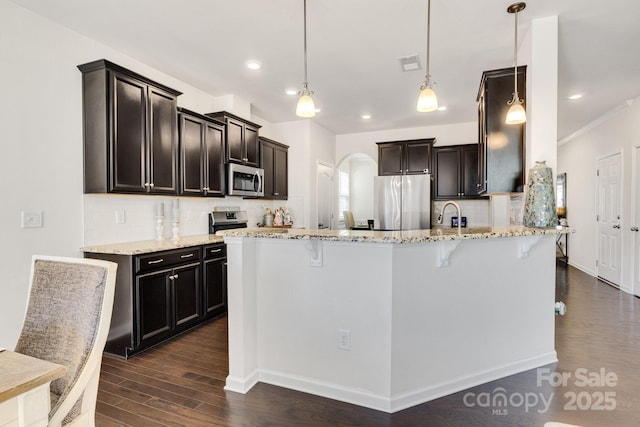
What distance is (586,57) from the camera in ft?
10.9

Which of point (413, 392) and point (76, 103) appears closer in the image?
point (413, 392)

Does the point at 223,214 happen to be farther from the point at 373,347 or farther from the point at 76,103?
the point at 373,347

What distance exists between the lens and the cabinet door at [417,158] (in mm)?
5781

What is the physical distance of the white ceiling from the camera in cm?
250

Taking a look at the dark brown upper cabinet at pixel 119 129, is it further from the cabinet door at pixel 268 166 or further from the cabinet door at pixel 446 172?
the cabinet door at pixel 446 172

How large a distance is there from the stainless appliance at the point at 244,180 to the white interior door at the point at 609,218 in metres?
5.29

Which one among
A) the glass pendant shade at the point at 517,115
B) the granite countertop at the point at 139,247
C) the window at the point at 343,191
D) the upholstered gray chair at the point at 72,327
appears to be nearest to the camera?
the upholstered gray chair at the point at 72,327

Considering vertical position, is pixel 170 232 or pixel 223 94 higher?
pixel 223 94

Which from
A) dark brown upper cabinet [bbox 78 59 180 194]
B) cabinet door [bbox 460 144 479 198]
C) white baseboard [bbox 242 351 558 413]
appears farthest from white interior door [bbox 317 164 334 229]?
white baseboard [bbox 242 351 558 413]

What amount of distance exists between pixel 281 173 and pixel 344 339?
12.5ft

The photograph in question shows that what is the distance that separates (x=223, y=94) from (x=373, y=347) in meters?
3.72

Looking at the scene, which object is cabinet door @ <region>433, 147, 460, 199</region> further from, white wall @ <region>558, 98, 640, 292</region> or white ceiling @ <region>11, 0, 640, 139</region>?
white wall @ <region>558, 98, 640, 292</region>

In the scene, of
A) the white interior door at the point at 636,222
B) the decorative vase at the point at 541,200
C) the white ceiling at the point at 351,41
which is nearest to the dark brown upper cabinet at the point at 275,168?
the white ceiling at the point at 351,41

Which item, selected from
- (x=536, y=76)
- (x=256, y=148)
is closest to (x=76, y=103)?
(x=256, y=148)
